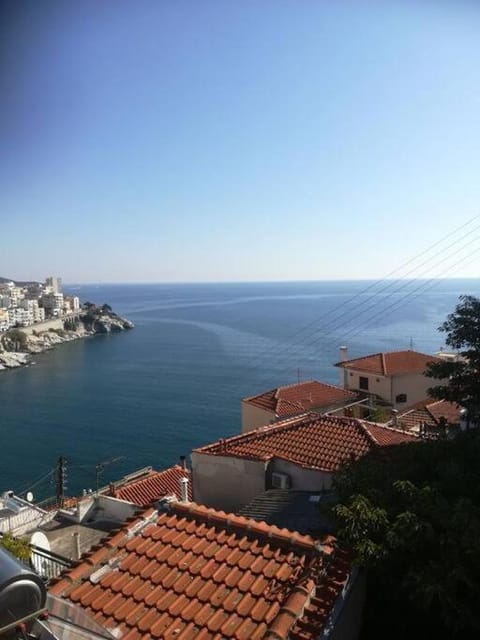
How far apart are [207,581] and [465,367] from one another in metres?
4.26

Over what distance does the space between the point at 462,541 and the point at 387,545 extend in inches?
22.6

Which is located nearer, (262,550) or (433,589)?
(433,589)

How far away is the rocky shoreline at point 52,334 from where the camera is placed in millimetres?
70856

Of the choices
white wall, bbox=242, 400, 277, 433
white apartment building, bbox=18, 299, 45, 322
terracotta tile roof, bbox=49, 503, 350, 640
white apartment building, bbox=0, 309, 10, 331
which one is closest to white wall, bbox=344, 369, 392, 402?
white wall, bbox=242, 400, 277, 433

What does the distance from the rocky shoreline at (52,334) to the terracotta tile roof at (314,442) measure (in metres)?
64.3

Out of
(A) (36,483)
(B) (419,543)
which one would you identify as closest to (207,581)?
(B) (419,543)

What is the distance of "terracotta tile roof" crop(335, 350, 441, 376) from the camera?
790 inches

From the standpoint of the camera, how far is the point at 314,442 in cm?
920

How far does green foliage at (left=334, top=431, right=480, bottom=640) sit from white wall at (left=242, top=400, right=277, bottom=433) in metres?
11.7

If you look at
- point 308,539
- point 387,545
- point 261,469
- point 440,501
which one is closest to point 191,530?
point 308,539

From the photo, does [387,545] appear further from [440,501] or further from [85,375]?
[85,375]

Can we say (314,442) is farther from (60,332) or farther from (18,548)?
(60,332)

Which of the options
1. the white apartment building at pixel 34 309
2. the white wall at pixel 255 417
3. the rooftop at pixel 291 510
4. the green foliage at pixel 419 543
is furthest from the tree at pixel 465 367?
the white apartment building at pixel 34 309

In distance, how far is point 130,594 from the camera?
150 inches
